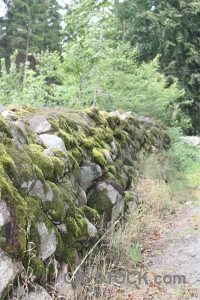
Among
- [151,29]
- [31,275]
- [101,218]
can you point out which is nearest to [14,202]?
[31,275]

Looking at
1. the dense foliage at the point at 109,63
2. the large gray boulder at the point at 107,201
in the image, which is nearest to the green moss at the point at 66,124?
the large gray boulder at the point at 107,201

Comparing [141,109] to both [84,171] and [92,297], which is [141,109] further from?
[92,297]

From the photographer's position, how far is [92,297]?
2.59 meters

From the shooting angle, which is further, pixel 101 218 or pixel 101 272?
pixel 101 218

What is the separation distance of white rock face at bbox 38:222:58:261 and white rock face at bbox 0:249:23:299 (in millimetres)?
370

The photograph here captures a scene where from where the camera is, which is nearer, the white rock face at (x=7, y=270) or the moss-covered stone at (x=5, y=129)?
the white rock face at (x=7, y=270)

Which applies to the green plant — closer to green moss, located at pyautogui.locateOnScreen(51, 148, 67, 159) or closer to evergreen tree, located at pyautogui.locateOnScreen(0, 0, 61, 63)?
green moss, located at pyautogui.locateOnScreen(51, 148, 67, 159)

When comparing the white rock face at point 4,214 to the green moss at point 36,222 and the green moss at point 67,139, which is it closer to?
the green moss at point 36,222

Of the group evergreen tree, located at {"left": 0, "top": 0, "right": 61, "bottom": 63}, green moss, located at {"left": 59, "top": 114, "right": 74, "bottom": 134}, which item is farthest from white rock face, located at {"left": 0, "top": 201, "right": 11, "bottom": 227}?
evergreen tree, located at {"left": 0, "top": 0, "right": 61, "bottom": 63}

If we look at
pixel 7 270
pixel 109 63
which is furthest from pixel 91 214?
pixel 109 63

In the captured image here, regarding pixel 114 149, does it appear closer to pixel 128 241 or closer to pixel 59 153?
pixel 128 241

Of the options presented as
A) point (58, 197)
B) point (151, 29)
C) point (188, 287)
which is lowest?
point (188, 287)

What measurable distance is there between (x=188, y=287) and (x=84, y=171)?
1778mm

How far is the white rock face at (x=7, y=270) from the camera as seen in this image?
1801mm
